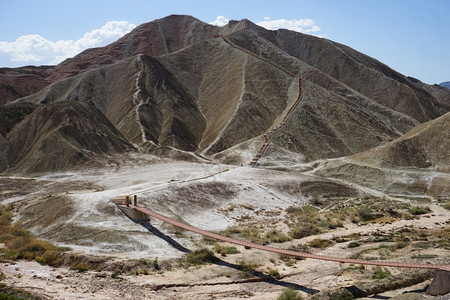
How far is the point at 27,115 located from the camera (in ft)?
233

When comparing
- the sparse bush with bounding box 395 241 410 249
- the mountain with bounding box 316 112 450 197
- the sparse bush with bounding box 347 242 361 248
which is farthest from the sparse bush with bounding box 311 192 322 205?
the sparse bush with bounding box 395 241 410 249

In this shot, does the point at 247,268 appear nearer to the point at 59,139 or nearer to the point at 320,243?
the point at 320,243

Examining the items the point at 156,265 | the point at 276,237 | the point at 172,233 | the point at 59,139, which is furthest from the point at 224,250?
the point at 59,139

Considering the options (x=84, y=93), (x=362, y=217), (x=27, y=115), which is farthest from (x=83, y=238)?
(x=84, y=93)

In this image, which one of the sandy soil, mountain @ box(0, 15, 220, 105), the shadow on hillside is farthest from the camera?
mountain @ box(0, 15, 220, 105)

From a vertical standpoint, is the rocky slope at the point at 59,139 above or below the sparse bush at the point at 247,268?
above

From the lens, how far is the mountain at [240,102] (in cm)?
6556

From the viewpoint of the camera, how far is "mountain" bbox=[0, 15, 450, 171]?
6556 cm

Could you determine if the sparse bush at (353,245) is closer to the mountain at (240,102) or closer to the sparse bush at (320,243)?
the sparse bush at (320,243)

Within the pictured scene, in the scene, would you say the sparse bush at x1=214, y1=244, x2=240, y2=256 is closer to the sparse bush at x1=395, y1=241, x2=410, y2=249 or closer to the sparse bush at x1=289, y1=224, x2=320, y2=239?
the sparse bush at x1=289, y1=224, x2=320, y2=239

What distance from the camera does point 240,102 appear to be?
77875 mm

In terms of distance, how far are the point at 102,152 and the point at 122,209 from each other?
30.8m

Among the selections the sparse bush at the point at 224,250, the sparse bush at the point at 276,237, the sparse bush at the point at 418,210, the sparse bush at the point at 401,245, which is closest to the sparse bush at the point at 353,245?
the sparse bush at the point at 401,245

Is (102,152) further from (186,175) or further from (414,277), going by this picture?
(414,277)
